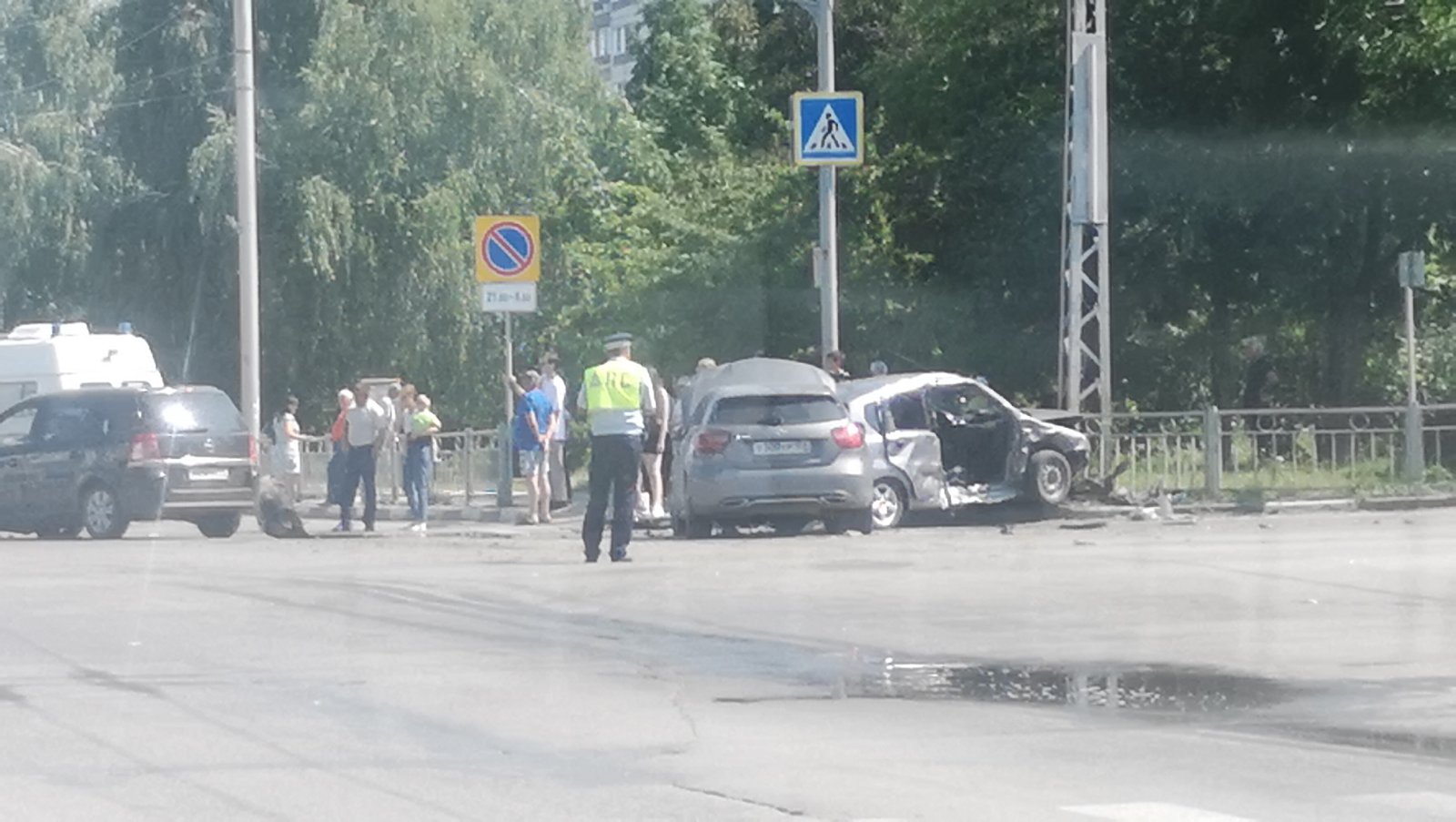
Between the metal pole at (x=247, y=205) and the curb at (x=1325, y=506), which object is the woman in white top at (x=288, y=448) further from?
the curb at (x=1325, y=506)

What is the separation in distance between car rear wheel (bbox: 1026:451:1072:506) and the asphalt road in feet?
14.9

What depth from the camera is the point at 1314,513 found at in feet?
83.4

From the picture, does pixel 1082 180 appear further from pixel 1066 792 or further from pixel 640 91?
pixel 640 91

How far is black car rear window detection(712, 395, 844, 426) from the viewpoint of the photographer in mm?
22062

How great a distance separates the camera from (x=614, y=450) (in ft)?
61.6

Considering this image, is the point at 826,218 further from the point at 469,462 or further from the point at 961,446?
the point at 469,462

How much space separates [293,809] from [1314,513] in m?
18.8

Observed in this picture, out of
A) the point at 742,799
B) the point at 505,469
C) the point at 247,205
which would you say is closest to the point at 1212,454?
the point at 505,469

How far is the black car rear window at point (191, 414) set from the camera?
25938 millimetres

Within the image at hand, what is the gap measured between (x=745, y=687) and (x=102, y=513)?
1578 centimetres

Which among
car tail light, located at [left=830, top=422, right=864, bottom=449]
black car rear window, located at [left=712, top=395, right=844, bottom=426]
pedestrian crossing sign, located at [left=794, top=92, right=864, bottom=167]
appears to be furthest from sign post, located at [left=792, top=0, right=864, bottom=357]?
car tail light, located at [left=830, top=422, right=864, bottom=449]

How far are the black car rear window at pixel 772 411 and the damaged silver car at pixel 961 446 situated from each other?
125 cm

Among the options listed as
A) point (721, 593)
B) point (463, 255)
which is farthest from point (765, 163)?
point (721, 593)

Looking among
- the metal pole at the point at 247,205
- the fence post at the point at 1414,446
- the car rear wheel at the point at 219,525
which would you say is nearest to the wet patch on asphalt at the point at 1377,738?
the fence post at the point at 1414,446
